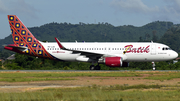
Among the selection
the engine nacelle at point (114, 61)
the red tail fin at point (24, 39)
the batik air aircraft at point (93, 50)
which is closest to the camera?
the engine nacelle at point (114, 61)

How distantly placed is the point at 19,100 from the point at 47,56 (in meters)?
24.6

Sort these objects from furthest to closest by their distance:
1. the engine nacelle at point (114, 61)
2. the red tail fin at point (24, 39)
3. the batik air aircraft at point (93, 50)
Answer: the red tail fin at point (24, 39) < the batik air aircraft at point (93, 50) < the engine nacelle at point (114, 61)

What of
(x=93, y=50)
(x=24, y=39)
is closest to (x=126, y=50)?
(x=93, y=50)

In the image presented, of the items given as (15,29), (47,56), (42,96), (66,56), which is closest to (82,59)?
(66,56)

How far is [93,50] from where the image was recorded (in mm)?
37906

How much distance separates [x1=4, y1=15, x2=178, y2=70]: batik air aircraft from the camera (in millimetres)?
36469

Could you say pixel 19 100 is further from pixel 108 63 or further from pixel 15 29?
pixel 15 29

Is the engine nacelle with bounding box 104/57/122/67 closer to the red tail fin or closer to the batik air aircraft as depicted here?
the batik air aircraft

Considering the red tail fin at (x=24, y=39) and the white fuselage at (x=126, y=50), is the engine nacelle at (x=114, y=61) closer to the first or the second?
the white fuselage at (x=126, y=50)

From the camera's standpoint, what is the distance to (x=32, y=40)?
39.4 meters

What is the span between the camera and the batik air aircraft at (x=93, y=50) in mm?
36469

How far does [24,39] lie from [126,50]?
46.9 ft

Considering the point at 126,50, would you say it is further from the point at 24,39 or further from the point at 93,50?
the point at 24,39

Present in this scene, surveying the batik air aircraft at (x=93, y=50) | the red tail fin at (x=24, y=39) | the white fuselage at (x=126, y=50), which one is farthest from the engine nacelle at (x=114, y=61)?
the red tail fin at (x=24, y=39)
